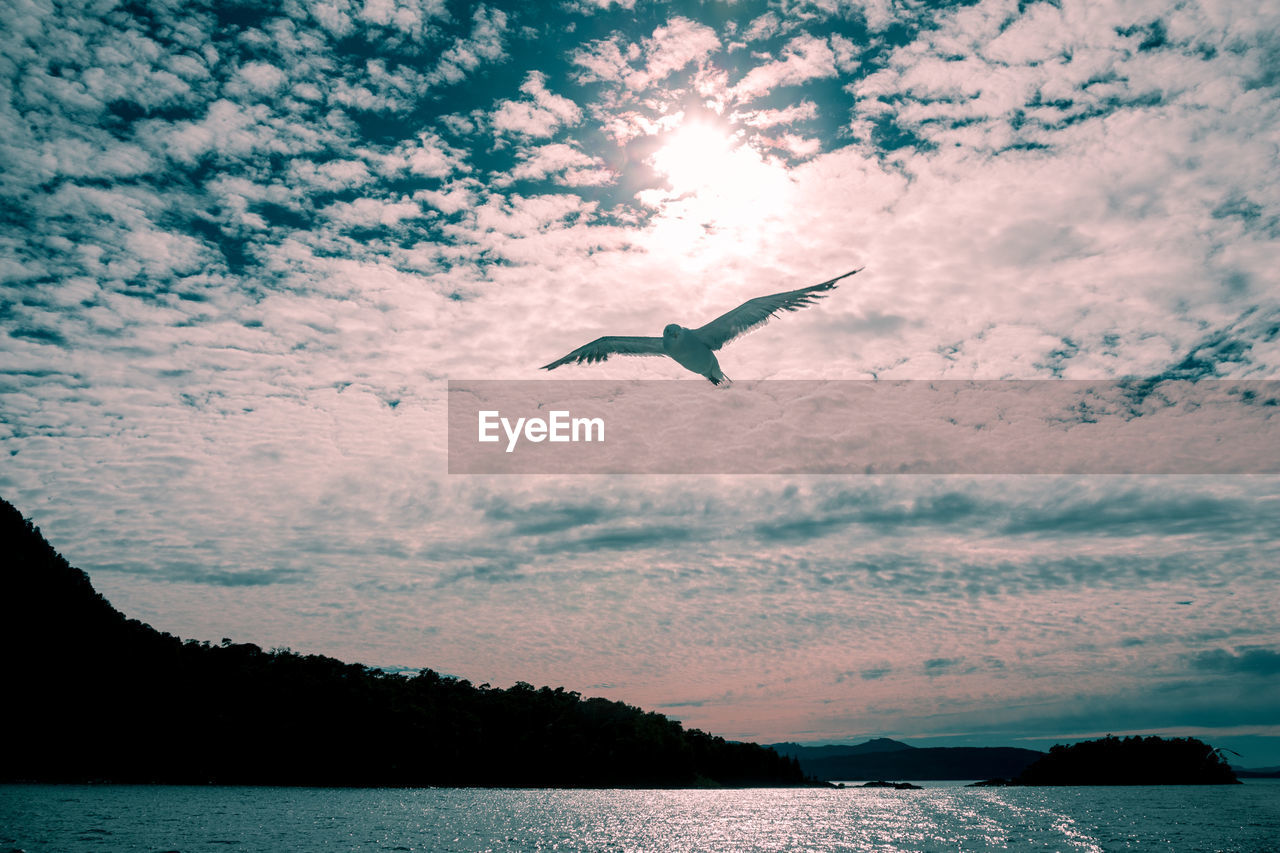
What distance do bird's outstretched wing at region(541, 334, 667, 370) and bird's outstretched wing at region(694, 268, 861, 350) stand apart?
186 centimetres

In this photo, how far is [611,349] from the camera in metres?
26.5

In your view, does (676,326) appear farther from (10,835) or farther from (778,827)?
(778,827)

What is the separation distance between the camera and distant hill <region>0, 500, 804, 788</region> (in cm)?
10731

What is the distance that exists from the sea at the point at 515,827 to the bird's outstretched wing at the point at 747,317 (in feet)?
122

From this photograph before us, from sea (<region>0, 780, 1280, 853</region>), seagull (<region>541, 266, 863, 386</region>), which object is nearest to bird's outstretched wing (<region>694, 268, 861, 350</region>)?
seagull (<region>541, 266, 863, 386</region>)

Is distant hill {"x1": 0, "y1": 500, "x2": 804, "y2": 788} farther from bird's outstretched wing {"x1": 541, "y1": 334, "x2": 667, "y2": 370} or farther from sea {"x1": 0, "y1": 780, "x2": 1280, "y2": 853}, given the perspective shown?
bird's outstretched wing {"x1": 541, "y1": 334, "x2": 667, "y2": 370}

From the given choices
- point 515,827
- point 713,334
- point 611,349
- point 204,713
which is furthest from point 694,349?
point 204,713

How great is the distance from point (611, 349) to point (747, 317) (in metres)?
4.63

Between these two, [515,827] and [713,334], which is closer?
[713,334]

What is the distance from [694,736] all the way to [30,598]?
122506mm

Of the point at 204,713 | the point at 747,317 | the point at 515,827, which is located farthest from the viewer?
the point at 204,713

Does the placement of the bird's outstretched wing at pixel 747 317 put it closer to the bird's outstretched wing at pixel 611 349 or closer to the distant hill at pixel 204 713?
the bird's outstretched wing at pixel 611 349

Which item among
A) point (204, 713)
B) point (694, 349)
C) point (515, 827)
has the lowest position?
point (515, 827)

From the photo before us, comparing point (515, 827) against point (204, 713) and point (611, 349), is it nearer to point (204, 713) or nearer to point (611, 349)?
point (611, 349)
